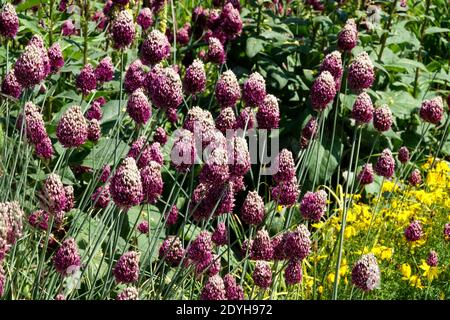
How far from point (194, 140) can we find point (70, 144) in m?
0.35

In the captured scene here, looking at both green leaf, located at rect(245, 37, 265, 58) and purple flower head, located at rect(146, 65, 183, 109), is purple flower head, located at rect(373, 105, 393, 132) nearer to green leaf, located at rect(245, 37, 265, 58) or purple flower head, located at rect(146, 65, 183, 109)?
purple flower head, located at rect(146, 65, 183, 109)

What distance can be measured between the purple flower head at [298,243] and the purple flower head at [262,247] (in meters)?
0.09

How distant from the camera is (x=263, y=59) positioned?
4.64 meters

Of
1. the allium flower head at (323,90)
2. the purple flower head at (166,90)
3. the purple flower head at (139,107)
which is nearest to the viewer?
the purple flower head at (166,90)

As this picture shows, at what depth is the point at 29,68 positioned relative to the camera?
8.55 feet

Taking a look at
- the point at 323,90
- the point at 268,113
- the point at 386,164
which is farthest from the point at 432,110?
the point at 268,113

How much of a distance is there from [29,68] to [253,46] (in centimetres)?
213

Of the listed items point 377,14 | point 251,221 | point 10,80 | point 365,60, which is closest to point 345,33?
point 365,60

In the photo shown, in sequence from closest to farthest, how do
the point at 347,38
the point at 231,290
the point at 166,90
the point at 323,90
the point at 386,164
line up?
the point at 231,290
the point at 166,90
the point at 323,90
the point at 386,164
the point at 347,38

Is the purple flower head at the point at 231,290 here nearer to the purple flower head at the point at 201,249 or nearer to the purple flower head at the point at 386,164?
the purple flower head at the point at 201,249

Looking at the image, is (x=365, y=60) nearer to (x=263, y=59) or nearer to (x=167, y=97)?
(x=167, y=97)

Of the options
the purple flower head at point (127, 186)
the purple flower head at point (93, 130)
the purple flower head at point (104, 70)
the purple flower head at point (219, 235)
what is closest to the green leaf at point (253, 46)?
the purple flower head at point (104, 70)

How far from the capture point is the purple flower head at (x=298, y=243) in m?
2.43

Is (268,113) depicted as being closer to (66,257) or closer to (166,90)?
(166,90)
